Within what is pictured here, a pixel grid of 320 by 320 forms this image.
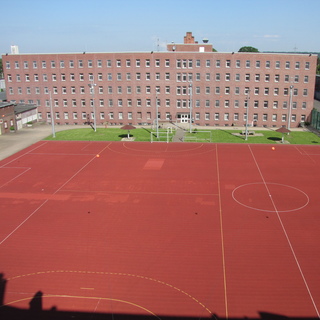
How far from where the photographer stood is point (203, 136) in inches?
2216

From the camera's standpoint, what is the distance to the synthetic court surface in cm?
1820

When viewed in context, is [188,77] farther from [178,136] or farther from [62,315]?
[62,315]

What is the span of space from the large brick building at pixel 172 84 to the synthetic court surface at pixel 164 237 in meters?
23.1

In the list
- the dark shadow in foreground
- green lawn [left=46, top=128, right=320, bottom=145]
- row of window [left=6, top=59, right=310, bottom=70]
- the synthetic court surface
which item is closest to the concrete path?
green lawn [left=46, top=128, right=320, bottom=145]

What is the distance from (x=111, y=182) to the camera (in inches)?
1395

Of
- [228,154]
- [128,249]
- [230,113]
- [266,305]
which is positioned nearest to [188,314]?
[266,305]

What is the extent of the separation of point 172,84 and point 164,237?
43327 mm

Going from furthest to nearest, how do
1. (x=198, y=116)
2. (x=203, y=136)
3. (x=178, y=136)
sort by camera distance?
(x=198, y=116)
(x=203, y=136)
(x=178, y=136)

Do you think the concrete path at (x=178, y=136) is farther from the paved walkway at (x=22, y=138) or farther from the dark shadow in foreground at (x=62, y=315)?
the dark shadow in foreground at (x=62, y=315)

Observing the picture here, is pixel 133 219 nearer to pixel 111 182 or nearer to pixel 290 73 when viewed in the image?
A: pixel 111 182

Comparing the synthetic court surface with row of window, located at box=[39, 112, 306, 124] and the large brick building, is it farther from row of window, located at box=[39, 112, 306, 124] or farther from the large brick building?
the large brick building

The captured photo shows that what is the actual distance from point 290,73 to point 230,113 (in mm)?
11922

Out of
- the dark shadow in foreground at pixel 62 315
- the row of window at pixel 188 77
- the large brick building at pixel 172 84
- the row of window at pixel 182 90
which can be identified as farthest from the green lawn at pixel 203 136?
the dark shadow in foreground at pixel 62 315

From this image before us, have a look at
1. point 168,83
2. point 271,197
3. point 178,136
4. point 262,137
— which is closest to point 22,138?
point 178,136
